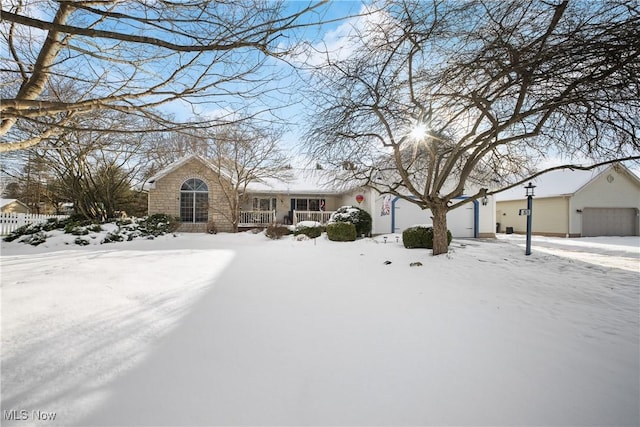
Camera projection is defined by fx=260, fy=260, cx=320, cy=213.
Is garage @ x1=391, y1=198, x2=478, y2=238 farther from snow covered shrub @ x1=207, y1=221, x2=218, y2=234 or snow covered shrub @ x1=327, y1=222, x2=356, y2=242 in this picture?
snow covered shrub @ x1=207, y1=221, x2=218, y2=234

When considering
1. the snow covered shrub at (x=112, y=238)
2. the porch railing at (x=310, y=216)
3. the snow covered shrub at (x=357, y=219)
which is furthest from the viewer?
the porch railing at (x=310, y=216)

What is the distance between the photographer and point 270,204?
17.9 metres

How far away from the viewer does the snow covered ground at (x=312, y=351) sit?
1.63 m

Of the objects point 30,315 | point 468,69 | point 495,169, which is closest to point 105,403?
point 30,315

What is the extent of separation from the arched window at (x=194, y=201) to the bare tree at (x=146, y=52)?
1105cm

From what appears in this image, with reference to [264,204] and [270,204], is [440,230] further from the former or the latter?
[264,204]

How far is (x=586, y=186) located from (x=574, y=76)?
1674cm

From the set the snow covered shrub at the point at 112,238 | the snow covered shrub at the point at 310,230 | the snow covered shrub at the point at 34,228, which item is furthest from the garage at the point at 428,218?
the snow covered shrub at the point at 34,228

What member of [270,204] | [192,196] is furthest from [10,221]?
[270,204]

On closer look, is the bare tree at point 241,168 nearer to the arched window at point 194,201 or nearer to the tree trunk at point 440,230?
the arched window at point 194,201

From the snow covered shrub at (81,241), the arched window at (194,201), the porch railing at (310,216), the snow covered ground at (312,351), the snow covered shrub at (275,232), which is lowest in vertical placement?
the snow covered ground at (312,351)

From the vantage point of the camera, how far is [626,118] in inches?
182

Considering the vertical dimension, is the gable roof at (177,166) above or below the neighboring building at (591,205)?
above

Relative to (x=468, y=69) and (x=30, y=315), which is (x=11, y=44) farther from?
(x=468, y=69)
